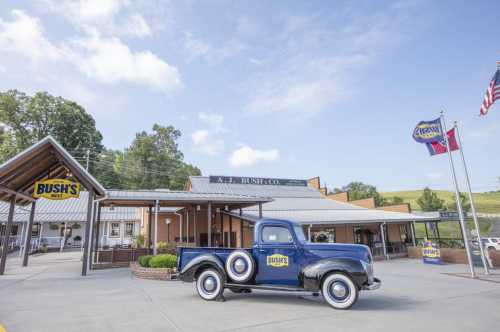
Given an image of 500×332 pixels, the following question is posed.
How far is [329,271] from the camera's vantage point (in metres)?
6.71

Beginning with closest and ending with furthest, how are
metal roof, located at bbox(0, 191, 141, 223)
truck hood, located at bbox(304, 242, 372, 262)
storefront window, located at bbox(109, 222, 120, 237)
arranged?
1. truck hood, located at bbox(304, 242, 372, 262)
2. metal roof, located at bbox(0, 191, 141, 223)
3. storefront window, located at bbox(109, 222, 120, 237)

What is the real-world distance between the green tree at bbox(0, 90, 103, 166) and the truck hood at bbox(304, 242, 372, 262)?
41429 millimetres

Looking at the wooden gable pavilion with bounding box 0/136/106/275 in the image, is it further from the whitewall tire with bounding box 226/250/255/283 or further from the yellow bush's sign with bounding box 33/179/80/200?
the whitewall tire with bounding box 226/250/255/283

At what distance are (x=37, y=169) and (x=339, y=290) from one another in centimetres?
1447

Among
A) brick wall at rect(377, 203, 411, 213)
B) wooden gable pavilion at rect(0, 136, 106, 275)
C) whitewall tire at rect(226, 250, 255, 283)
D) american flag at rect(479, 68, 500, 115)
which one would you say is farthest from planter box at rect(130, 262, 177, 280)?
brick wall at rect(377, 203, 411, 213)

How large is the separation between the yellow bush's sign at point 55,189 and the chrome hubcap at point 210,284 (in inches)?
337

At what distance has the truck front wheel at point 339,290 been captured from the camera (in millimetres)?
6527

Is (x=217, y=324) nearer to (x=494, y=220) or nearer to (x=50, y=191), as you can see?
(x=50, y=191)

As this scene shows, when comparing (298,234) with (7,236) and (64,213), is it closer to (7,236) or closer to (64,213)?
(7,236)

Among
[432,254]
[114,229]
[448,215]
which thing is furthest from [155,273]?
[448,215]

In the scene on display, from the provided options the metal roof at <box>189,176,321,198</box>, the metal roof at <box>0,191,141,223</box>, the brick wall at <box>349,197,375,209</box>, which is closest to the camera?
the metal roof at <box>0,191,141,223</box>

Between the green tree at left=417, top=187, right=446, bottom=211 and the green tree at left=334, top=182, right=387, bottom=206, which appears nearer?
the green tree at left=417, top=187, right=446, bottom=211

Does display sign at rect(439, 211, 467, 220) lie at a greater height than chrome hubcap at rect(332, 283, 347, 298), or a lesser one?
greater

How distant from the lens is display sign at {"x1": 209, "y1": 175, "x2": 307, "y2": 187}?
2867cm
